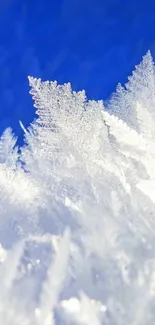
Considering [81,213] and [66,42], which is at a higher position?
[66,42]

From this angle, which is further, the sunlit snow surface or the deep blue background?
the deep blue background

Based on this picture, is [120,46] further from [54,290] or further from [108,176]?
[54,290]

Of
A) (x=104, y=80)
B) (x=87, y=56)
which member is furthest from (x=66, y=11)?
(x=104, y=80)

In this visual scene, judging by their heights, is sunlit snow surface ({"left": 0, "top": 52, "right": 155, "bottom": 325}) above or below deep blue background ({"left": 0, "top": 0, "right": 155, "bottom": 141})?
below

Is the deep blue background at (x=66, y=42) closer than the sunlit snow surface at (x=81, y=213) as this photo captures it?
No

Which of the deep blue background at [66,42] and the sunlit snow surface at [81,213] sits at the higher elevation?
the deep blue background at [66,42]
